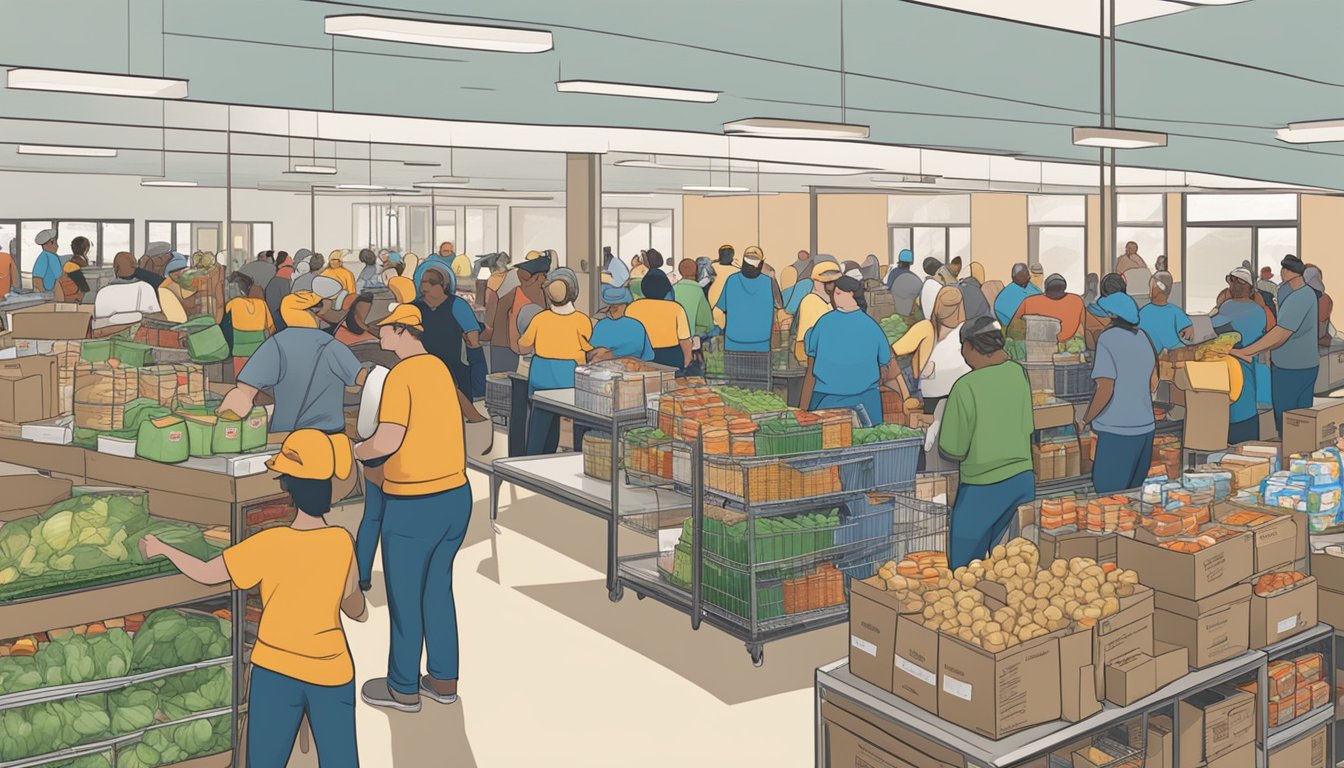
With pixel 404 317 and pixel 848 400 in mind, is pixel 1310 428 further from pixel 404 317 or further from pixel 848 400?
pixel 404 317

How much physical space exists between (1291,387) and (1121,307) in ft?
13.4

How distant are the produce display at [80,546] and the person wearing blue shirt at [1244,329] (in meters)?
7.56

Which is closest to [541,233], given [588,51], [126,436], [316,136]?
[316,136]

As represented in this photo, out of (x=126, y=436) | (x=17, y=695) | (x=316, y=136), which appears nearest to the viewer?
(x=17, y=695)

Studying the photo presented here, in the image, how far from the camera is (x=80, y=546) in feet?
13.3

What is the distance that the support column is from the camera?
15484 mm

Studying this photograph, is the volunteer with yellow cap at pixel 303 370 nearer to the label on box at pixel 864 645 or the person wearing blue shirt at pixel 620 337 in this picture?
the person wearing blue shirt at pixel 620 337

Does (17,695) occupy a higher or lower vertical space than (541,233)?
lower

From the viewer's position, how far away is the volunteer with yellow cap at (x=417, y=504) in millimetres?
4957

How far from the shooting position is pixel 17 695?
3822 millimetres

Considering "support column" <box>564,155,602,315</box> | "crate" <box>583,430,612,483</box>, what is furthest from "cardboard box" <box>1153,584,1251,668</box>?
"support column" <box>564,155,602,315</box>

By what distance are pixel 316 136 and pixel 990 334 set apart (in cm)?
1112

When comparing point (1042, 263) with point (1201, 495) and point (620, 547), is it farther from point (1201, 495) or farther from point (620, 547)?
point (1201, 495)

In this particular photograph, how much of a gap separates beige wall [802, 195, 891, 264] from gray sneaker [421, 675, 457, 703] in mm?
25191
